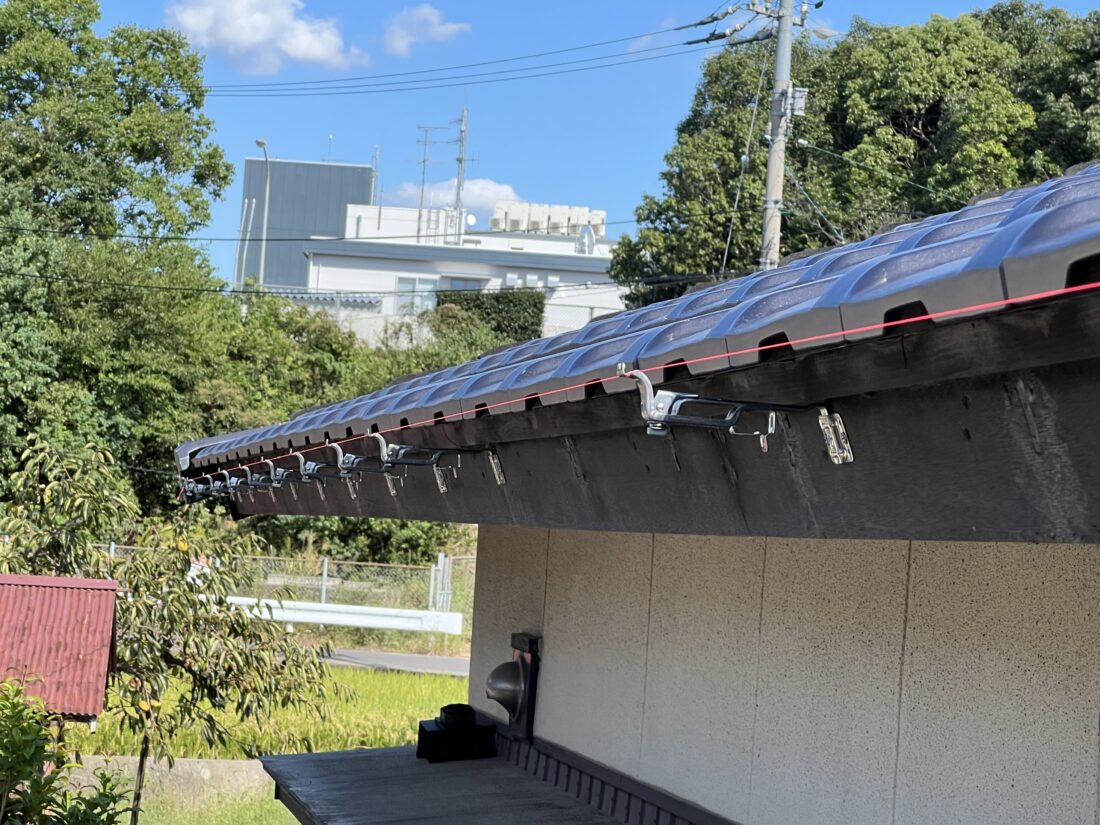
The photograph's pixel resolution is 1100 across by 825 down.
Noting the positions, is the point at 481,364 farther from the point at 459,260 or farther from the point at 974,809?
the point at 459,260

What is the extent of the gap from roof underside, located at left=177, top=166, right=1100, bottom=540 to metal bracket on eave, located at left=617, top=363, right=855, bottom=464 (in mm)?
31

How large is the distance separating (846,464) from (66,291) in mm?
25634

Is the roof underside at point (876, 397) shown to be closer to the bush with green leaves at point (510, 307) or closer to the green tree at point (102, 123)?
the green tree at point (102, 123)

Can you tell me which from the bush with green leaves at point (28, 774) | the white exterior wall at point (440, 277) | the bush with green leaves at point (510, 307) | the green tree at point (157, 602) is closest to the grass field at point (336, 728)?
the green tree at point (157, 602)

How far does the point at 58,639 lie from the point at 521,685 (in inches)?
116

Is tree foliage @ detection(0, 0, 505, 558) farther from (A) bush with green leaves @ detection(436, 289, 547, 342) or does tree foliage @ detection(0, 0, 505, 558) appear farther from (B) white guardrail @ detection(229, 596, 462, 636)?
(B) white guardrail @ detection(229, 596, 462, 636)

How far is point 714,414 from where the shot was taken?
3.04m

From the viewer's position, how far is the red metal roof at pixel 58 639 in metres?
5.50

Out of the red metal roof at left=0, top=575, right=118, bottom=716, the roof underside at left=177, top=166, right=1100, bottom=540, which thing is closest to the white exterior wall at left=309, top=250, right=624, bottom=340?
the red metal roof at left=0, top=575, right=118, bottom=716

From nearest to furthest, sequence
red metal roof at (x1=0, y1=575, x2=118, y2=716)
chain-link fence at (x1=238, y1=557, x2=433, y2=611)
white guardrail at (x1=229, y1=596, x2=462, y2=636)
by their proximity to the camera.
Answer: red metal roof at (x1=0, y1=575, x2=118, y2=716) < white guardrail at (x1=229, y1=596, x2=462, y2=636) < chain-link fence at (x1=238, y1=557, x2=433, y2=611)

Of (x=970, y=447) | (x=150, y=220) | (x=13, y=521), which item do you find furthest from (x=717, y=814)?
(x=150, y=220)

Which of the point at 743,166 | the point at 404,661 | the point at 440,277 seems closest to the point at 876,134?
the point at 743,166

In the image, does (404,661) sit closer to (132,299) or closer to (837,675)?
(132,299)

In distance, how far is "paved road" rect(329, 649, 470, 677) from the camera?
1881 cm
